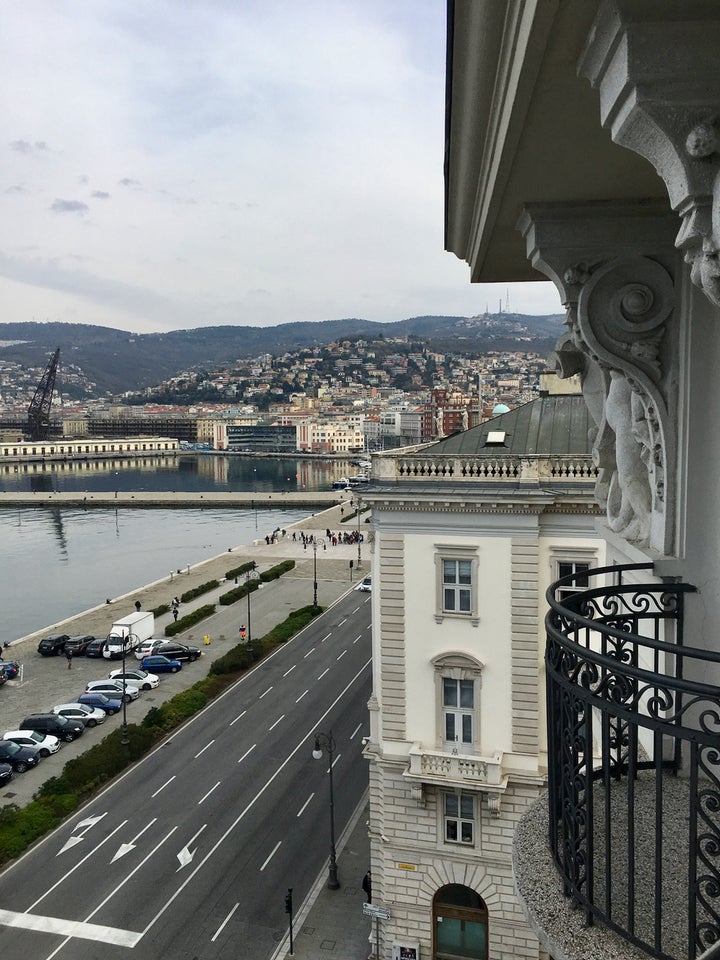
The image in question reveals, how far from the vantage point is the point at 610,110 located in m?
1.59

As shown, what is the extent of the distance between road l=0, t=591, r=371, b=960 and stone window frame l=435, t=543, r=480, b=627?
5.88m

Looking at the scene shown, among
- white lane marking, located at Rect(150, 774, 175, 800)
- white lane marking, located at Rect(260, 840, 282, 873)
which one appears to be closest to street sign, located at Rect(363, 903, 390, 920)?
white lane marking, located at Rect(260, 840, 282, 873)

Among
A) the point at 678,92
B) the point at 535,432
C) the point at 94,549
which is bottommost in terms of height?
the point at 94,549

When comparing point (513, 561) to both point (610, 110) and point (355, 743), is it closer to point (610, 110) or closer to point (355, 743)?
point (610, 110)

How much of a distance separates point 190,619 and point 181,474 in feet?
278

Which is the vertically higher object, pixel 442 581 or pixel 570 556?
pixel 570 556

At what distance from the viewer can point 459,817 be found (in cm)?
1046

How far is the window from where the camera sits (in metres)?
10.4

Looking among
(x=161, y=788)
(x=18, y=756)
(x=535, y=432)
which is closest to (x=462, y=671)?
(x=535, y=432)

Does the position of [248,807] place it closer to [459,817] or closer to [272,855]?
[272,855]

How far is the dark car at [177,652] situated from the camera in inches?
998

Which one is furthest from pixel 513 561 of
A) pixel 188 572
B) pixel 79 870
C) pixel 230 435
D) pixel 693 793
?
pixel 230 435

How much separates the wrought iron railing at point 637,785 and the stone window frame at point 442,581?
746 centimetres

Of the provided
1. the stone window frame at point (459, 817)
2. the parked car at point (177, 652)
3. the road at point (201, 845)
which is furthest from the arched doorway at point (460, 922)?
the parked car at point (177, 652)
